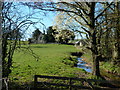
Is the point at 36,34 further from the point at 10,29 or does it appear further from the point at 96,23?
the point at 96,23

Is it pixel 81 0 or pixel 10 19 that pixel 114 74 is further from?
pixel 10 19

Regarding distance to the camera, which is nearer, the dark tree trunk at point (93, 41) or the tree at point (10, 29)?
the tree at point (10, 29)

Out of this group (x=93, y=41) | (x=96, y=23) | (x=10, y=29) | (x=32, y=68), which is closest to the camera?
(x=10, y=29)

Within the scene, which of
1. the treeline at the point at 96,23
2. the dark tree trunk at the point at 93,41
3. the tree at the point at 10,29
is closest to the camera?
the tree at the point at 10,29

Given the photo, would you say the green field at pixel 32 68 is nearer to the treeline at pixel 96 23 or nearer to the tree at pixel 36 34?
the tree at pixel 36 34

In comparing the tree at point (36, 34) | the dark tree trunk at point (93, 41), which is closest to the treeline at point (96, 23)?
the dark tree trunk at point (93, 41)

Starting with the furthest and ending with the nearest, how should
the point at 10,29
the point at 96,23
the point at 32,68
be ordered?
the point at 32,68, the point at 96,23, the point at 10,29

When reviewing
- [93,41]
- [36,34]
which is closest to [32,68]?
[93,41]

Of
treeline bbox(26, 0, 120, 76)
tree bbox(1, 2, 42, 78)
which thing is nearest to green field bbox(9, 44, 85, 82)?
tree bbox(1, 2, 42, 78)

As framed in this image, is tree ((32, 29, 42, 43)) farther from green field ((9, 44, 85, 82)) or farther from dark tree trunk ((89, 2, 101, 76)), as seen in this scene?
dark tree trunk ((89, 2, 101, 76))

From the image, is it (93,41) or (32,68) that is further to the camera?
(32,68)

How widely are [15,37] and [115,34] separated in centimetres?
704

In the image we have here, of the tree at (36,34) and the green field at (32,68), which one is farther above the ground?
the tree at (36,34)

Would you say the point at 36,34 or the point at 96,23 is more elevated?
the point at 96,23
